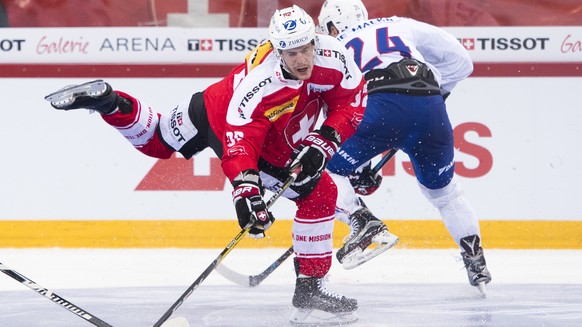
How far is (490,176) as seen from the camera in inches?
233

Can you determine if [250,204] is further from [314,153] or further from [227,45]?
[227,45]

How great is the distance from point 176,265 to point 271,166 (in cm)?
152

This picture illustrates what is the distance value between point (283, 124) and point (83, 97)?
75cm

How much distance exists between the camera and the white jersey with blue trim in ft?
15.0

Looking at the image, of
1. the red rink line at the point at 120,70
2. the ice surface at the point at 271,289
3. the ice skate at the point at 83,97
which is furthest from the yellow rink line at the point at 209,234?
the ice skate at the point at 83,97

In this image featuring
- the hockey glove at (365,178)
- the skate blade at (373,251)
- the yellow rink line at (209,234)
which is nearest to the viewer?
the skate blade at (373,251)

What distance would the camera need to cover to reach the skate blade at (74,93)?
165 inches

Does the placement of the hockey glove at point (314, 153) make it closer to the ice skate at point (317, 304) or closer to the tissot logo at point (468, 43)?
the ice skate at point (317, 304)

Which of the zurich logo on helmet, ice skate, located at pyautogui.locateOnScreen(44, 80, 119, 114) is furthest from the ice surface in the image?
the zurich logo on helmet

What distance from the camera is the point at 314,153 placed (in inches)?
153

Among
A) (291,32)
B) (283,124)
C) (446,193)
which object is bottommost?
(446,193)

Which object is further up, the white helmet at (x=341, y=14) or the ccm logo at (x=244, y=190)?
the white helmet at (x=341, y=14)

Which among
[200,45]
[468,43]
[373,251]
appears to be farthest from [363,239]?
[200,45]

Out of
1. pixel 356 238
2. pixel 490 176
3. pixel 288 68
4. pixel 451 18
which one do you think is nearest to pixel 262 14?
pixel 451 18
